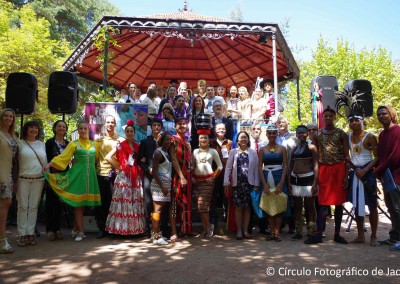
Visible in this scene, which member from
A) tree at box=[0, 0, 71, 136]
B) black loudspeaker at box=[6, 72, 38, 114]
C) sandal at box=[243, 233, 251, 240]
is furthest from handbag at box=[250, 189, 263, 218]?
tree at box=[0, 0, 71, 136]

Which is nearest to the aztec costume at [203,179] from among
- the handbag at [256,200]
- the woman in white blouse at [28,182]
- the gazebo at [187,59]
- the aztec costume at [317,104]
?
the handbag at [256,200]

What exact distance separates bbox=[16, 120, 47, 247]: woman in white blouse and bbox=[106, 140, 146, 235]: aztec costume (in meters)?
1.10

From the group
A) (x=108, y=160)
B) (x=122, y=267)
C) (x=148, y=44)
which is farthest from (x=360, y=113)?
(x=148, y=44)

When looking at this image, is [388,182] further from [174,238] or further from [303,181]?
[174,238]

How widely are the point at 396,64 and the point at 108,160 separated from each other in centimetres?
2302

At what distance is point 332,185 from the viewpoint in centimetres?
485

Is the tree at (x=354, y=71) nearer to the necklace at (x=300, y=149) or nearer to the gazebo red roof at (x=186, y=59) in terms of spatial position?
the gazebo red roof at (x=186, y=59)

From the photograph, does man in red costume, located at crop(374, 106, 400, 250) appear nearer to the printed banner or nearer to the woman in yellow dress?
the printed banner

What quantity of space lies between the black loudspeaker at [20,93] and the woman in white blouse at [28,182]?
2.23m

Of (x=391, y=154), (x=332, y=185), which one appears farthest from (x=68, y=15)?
(x=391, y=154)

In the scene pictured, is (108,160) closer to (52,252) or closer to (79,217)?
(79,217)

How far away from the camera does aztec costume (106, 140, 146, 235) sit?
5.05m

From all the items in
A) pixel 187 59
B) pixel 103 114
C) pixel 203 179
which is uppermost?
pixel 187 59

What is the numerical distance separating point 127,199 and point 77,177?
89cm
